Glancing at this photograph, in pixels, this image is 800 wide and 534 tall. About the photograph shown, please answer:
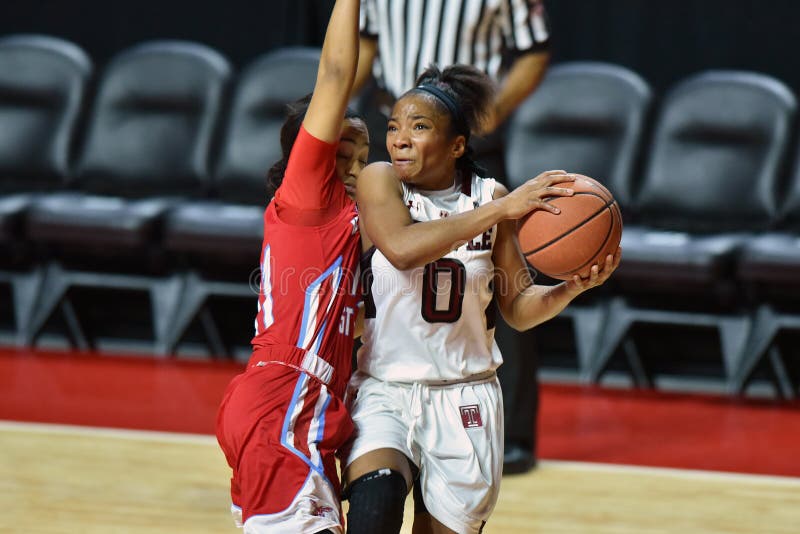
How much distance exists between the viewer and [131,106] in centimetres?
766

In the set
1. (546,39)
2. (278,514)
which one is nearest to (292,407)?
(278,514)

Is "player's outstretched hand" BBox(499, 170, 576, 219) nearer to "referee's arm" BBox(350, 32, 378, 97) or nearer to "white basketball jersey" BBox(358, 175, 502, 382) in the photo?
"white basketball jersey" BBox(358, 175, 502, 382)

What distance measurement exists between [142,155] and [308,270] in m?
4.86

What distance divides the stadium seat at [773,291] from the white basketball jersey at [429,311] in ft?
11.0

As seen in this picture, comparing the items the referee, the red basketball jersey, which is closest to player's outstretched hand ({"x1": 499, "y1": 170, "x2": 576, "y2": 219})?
the red basketball jersey

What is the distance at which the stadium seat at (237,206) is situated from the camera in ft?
22.1

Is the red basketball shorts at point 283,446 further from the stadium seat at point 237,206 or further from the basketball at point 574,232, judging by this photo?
the stadium seat at point 237,206

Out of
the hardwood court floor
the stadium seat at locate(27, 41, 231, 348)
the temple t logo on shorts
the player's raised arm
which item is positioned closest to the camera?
the player's raised arm

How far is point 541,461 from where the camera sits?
5.09 m

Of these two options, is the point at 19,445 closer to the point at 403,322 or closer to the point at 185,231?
the point at 185,231

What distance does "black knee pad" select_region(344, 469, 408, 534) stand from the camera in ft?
9.04

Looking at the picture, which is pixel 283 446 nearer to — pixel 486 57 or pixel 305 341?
pixel 305 341

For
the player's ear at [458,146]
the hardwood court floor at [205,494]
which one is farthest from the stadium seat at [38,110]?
the player's ear at [458,146]

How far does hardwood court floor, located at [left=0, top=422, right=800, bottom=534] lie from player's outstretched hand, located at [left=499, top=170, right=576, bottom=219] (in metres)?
1.62
